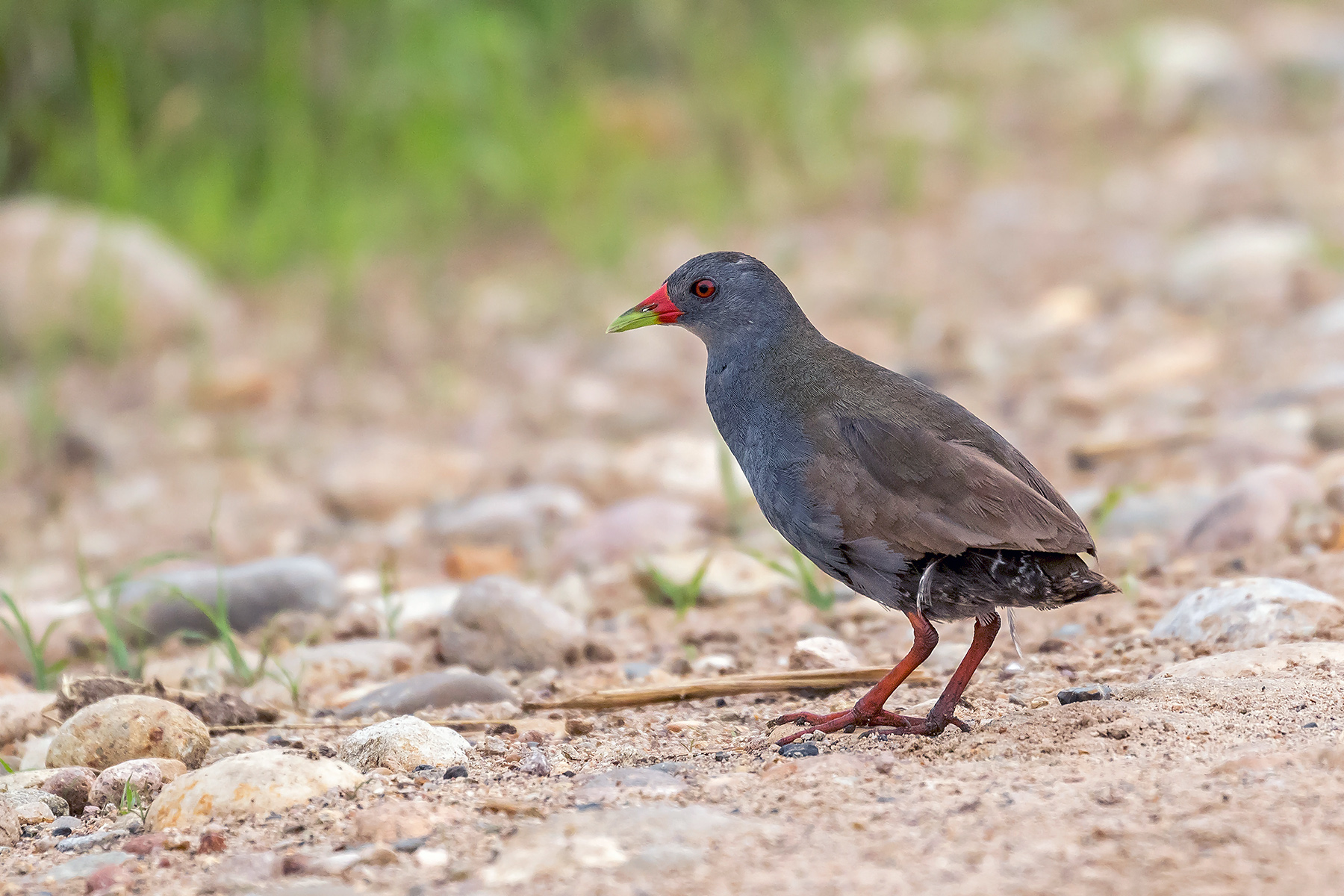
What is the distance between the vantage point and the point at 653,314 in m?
3.81

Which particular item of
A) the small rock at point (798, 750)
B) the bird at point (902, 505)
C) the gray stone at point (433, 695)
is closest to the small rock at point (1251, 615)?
the bird at point (902, 505)

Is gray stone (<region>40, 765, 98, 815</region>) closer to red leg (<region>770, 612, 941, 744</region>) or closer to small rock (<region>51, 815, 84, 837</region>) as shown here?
small rock (<region>51, 815, 84, 837</region>)

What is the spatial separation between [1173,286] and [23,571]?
5.43 meters

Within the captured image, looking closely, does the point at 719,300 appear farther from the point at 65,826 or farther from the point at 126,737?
the point at 65,826

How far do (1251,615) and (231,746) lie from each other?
2.38m

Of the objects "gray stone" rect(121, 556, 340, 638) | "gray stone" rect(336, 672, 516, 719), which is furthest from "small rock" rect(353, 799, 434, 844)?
"gray stone" rect(121, 556, 340, 638)

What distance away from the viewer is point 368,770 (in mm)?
3072

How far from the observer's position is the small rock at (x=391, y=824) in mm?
2609

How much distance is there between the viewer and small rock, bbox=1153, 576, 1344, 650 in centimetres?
352

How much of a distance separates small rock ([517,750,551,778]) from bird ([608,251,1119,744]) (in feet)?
1.63

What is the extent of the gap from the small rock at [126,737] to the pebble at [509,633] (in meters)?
0.98

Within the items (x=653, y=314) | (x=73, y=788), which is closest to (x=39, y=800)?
(x=73, y=788)

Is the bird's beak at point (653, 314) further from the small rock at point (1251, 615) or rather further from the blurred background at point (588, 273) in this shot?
the small rock at point (1251, 615)

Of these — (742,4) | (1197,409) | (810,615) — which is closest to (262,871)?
(810,615)
